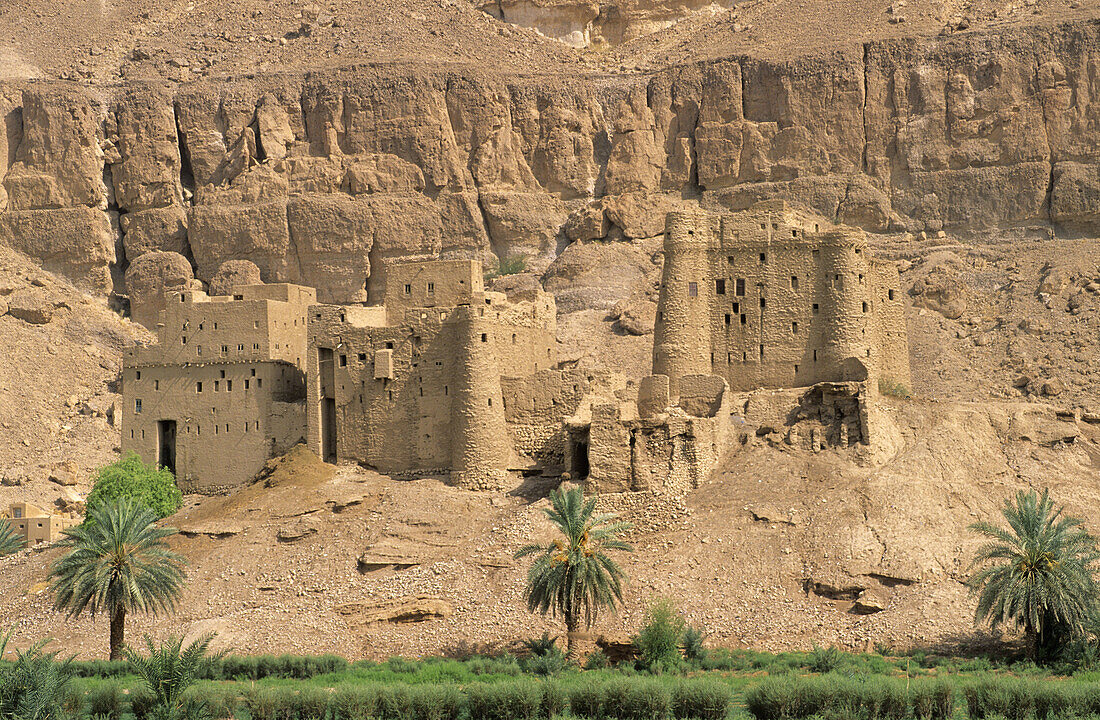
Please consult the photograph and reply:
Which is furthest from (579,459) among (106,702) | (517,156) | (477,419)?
(517,156)

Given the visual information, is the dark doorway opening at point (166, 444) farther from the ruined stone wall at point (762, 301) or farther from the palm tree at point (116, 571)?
the ruined stone wall at point (762, 301)

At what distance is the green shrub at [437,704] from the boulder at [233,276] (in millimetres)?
74541

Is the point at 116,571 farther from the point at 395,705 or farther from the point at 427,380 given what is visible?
the point at 427,380

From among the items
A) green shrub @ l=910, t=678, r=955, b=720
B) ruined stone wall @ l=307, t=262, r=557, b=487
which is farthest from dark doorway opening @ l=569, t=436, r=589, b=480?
green shrub @ l=910, t=678, r=955, b=720

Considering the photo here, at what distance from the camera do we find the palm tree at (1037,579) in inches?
1832

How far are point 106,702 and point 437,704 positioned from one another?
31.2 ft

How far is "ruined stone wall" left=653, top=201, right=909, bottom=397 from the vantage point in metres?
62.4

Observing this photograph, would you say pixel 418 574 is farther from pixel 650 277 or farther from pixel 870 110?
pixel 870 110

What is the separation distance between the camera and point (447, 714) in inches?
1735

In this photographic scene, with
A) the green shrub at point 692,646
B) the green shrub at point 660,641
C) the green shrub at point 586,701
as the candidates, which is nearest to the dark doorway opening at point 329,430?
the green shrub at point 660,641

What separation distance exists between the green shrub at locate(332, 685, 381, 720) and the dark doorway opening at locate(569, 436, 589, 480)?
16779mm

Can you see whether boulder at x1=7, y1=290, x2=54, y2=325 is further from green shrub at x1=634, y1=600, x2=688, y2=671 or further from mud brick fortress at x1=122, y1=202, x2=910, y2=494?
green shrub at x1=634, y1=600, x2=688, y2=671

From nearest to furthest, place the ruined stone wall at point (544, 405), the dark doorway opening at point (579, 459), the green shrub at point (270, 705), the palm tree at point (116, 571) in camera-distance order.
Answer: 1. the green shrub at point (270, 705)
2. the palm tree at point (116, 571)
3. the dark doorway opening at point (579, 459)
4. the ruined stone wall at point (544, 405)

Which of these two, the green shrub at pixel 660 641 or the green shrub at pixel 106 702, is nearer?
the green shrub at pixel 106 702
